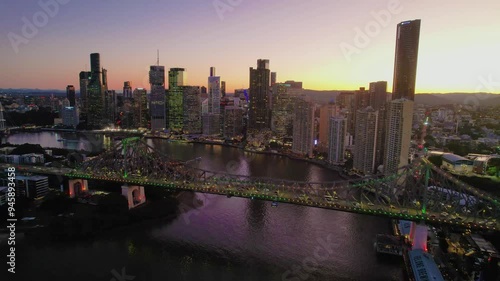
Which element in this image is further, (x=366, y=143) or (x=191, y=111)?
(x=191, y=111)

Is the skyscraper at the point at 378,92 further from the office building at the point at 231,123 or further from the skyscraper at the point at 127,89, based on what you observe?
the skyscraper at the point at 127,89

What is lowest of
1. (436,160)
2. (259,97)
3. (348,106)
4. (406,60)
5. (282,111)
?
(436,160)

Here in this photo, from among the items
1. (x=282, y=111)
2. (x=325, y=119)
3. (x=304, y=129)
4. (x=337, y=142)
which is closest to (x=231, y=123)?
(x=282, y=111)

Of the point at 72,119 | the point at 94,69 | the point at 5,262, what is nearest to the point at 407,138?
the point at 5,262

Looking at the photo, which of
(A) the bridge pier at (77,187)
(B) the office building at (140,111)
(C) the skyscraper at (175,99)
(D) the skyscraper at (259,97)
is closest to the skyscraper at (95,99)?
(B) the office building at (140,111)

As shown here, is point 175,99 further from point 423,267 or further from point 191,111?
point 423,267

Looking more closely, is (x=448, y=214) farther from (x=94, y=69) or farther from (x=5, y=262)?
(x=94, y=69)
